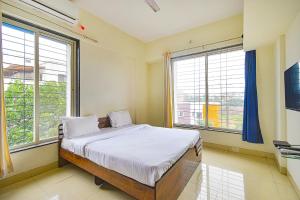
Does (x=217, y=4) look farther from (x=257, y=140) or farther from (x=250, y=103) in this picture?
(x=257, y=140)

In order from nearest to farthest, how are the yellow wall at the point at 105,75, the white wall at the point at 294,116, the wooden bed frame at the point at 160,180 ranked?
the wooden bed frame at the point at 160,180 → the white wall at the point at 294,116 → the yellow wall at the point at 105,75

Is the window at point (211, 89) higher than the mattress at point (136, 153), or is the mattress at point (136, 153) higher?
the window at point (211, 89)

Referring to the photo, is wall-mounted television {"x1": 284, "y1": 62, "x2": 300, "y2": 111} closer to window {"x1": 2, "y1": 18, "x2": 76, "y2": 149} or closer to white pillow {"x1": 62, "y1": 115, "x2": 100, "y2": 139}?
white pillow {"x1": 62, "y1": 115, "x2": 100, "y2": 139}

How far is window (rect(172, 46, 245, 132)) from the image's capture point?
303 cm

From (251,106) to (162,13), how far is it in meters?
2.58

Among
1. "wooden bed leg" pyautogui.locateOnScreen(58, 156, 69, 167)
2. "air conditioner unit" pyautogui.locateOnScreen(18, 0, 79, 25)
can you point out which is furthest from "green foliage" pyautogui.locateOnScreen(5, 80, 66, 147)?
"air conditioner unit" pyautogui.locateOnScreen(18, 0, 79, 25)

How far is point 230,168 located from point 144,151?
5.39 ft

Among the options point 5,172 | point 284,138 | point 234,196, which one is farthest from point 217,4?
point 5,172

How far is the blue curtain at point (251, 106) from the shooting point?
8.84 feet

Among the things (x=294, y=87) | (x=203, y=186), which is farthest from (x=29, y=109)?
(x=294, y=87)

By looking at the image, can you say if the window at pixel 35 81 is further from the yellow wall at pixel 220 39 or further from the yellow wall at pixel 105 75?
the yellow wall at pixel 220 39

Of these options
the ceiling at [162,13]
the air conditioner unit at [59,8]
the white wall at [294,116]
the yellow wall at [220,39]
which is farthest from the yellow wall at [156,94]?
the white wall at [294,116]

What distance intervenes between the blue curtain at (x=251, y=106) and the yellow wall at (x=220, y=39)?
0.46ft

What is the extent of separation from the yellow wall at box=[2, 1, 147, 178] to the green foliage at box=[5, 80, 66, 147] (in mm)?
255
